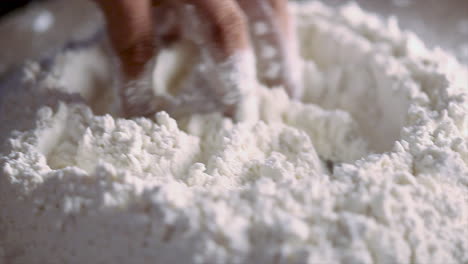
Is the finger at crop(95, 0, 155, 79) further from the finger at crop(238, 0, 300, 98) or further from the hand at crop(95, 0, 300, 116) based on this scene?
the finger at crop(238, 0, 300, 98)

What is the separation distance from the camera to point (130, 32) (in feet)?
1.72

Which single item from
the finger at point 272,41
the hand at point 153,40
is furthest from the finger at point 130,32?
the finger at point 272,41

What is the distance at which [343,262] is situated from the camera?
1.13ft

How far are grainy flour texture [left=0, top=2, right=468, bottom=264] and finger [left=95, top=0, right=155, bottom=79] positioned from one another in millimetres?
73

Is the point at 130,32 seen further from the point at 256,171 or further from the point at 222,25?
the point at 256,171

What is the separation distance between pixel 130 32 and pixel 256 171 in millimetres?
212

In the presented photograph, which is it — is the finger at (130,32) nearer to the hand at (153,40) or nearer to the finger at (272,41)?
the hand at (153,40)

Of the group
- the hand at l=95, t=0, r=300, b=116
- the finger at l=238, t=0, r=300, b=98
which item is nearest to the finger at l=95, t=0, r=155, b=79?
the hand at l=95, t=0, r=300, b=116

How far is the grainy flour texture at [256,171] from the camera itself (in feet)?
1.18

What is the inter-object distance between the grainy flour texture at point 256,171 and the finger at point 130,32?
7cm

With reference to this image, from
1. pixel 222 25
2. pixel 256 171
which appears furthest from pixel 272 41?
pixel 256 171

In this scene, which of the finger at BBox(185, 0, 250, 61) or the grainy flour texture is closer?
the grainy flour texture

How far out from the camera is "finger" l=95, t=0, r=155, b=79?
517mm

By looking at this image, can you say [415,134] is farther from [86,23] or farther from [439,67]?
[86,23]
